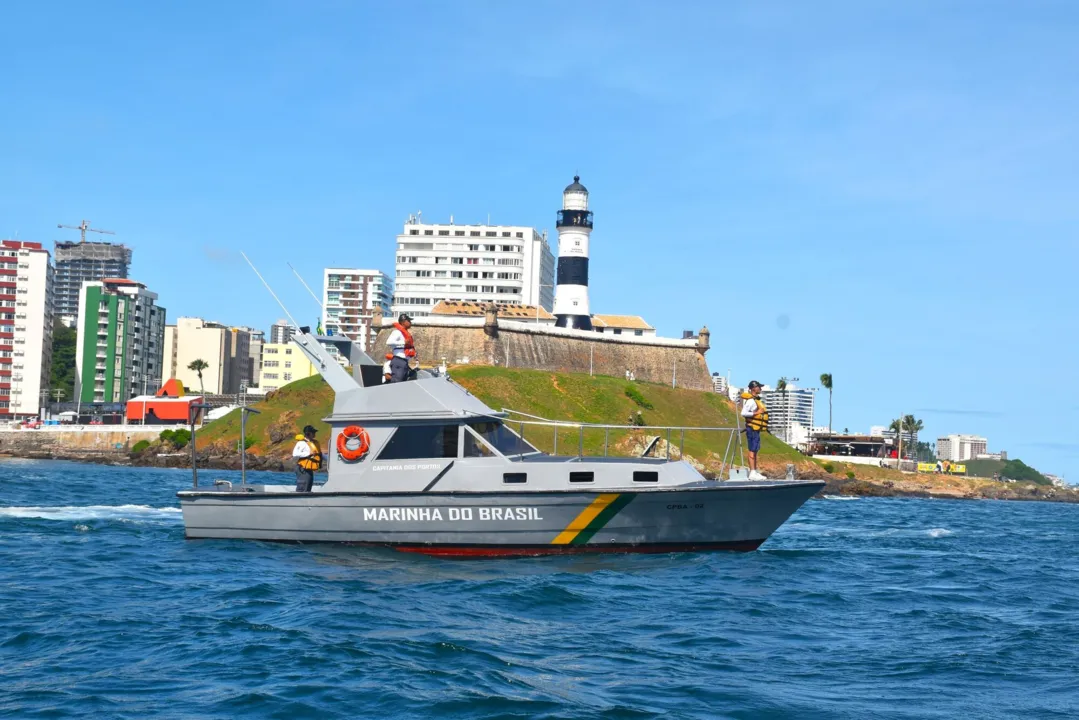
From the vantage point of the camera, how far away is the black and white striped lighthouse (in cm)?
9225

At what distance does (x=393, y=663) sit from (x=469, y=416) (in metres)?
8.00

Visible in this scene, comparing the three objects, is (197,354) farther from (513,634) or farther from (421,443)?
(513,634)

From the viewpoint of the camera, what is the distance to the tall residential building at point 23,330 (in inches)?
4446

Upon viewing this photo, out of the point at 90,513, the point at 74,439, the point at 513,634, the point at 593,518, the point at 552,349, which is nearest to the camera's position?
the point at 513,634

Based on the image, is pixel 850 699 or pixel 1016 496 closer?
pixel 850 699

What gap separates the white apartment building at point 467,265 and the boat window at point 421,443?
99.6 meters

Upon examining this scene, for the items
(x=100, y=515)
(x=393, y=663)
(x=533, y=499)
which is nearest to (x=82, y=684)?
(x=393, y=663)

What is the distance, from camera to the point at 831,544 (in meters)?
25.0

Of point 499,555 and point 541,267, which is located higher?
point 541,267

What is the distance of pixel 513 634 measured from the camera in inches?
491

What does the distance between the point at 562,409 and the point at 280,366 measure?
65967mm

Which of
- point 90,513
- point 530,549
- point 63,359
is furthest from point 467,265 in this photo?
point 530,549

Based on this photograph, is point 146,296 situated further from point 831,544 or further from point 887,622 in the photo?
point 887,622

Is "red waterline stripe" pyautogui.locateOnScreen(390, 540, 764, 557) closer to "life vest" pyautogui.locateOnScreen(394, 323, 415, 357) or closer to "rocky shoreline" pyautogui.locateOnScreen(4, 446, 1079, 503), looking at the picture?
"life vest" pyautogui.locateOnScreen(394, 323, 415, 357)
